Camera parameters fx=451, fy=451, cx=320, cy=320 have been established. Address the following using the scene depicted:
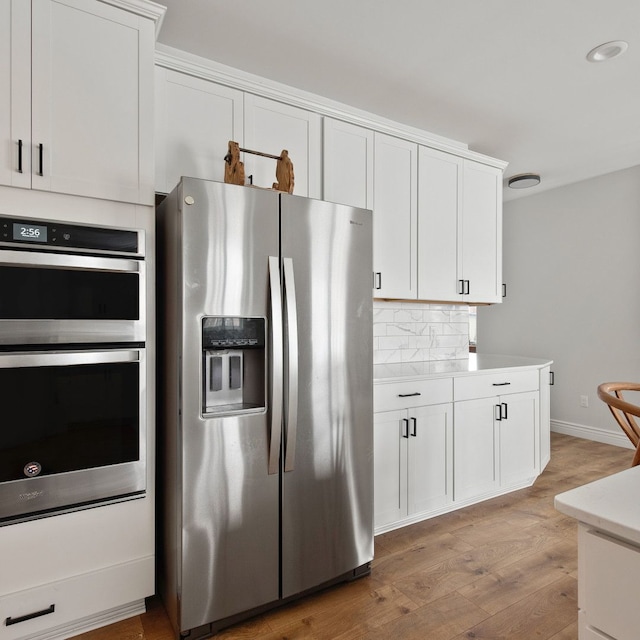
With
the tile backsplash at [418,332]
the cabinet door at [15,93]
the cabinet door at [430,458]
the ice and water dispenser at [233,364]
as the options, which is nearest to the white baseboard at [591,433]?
the tile backsplash at [418,332]

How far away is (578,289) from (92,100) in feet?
15.2

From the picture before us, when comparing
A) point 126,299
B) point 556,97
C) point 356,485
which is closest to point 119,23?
point 126,299

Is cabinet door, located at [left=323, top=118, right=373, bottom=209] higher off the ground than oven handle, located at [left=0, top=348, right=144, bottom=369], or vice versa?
cabinet door, located at [left=323, top=118, right=373, bottom=209]

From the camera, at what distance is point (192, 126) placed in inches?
91.7

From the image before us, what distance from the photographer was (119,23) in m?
1.82

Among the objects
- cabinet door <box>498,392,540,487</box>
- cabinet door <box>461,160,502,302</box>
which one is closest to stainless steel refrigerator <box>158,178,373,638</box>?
cabinet door <box>498,392,540,487</box>

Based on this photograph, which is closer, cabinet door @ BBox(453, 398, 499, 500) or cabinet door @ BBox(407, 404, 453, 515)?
cabinet door @ BBox(407, 404, 453, 515)

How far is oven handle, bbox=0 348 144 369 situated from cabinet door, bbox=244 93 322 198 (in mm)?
1225

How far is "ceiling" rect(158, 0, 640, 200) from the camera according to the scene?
2078 millimetres

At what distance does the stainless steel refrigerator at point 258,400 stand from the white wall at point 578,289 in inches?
136

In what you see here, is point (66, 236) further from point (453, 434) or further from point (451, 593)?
point (453, 434)

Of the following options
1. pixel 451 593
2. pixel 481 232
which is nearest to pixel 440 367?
pixel 481 232

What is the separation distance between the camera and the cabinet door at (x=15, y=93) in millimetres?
1615

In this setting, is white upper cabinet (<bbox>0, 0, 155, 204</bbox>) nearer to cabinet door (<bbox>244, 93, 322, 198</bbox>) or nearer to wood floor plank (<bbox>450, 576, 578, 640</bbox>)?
cabinet door (<bbox>244, 93, 322, 198</bbox>)
